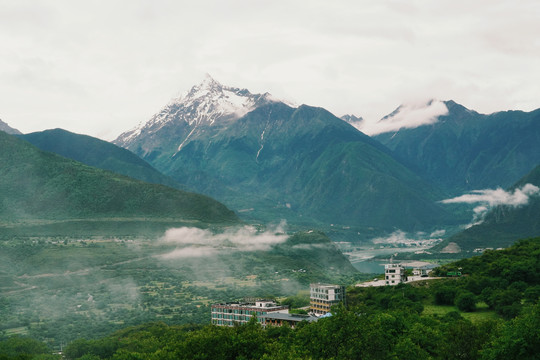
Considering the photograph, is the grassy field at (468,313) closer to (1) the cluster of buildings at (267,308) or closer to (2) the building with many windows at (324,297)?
(1) the cluster of buildings at (267,308)

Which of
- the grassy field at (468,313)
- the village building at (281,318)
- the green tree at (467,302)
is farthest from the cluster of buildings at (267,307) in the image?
the green tree at (467,302)

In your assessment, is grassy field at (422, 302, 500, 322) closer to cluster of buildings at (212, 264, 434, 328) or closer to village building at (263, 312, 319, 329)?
village building at (263, 312, 319, 329)

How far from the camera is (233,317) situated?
154000mm

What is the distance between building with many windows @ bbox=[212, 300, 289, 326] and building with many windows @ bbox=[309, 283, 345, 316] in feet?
21.2

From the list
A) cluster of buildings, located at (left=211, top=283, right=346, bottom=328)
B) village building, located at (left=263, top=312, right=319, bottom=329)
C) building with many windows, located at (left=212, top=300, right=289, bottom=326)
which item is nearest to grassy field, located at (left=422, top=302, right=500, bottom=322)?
village building, located at (left=263, top=312, right=319, bottom=329)

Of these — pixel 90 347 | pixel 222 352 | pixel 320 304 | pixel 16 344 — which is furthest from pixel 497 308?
pixel 16 344

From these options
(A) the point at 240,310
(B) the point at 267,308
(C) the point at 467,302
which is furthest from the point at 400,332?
(A) the point at 240,310

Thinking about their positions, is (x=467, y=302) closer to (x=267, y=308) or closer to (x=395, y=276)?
(x=267, y=308)

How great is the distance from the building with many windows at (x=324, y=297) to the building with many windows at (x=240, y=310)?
6466 mm

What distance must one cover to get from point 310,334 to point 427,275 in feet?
282

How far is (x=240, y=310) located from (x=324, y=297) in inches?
723

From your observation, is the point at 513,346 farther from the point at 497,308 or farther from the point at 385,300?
the point at 385,300

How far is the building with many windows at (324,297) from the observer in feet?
497

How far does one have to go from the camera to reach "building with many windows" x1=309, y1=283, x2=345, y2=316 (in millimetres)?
151500
